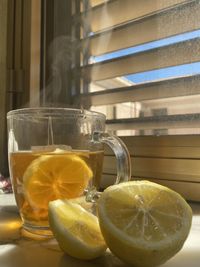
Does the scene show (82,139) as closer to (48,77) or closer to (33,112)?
(33,112)

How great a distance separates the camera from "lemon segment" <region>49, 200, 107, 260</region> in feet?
1.07

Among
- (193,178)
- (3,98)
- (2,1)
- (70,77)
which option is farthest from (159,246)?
(2,1)

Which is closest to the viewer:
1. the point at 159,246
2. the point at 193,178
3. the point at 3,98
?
the point at 159,246

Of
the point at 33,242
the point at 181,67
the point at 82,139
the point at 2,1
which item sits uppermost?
the point at 2,1

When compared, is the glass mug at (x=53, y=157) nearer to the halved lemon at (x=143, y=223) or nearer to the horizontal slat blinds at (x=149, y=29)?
the halved lemon at (x=143, y=223)

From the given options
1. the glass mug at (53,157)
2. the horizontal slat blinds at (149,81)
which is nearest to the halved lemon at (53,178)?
the glass mug at (53,157)

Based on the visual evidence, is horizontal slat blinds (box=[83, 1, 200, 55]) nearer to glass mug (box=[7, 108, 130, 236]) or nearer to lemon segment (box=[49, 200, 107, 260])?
glass mug (box=[7, 108, 130, 236])

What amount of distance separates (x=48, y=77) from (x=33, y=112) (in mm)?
478

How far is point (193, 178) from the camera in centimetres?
60

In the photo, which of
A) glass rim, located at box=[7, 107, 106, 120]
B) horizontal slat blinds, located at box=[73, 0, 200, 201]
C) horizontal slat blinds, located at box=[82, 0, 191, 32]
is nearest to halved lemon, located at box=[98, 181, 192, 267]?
glass rim, located at box=[7, 107, 106, 120]

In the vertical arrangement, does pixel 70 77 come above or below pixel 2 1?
below

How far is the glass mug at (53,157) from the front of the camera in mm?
408

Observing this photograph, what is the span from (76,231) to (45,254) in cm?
5

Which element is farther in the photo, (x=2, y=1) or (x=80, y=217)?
(x=2, y=1)
